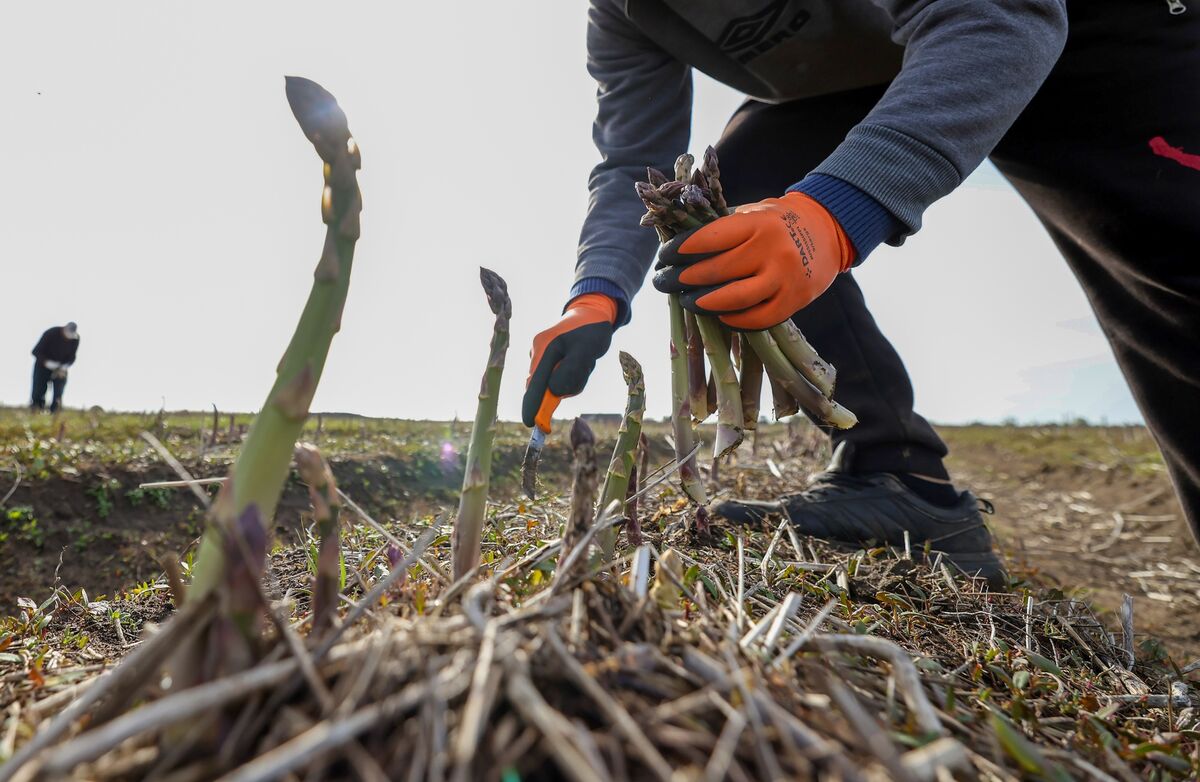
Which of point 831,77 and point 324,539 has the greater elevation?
point 831,77

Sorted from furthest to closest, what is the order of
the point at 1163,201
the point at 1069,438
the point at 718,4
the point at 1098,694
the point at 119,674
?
the point at 1069,438 < the point at 718,4 < the point at 1163,201 < the point at 1098,694 < the point at 119,674

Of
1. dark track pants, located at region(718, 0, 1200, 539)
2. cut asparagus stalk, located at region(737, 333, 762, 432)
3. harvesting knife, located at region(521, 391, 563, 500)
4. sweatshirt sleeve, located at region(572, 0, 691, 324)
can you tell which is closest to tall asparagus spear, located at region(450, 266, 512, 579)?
harvesting knife, located at region(521, 391, 563, 500)

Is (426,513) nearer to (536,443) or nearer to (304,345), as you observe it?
(536,443)

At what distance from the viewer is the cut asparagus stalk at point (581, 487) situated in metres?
0.99

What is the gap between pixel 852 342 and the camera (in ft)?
9.36

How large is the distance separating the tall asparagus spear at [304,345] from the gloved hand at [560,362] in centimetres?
130

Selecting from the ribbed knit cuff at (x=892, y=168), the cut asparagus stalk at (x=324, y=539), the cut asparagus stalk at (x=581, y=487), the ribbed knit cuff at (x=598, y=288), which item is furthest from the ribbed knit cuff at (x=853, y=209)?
the cut asparagus stalk at (x=324, y=539)

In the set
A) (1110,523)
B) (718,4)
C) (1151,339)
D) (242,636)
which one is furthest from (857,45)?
(1110,523)

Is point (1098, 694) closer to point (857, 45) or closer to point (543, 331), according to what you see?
point (543, 331)

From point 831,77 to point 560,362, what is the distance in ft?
5.80

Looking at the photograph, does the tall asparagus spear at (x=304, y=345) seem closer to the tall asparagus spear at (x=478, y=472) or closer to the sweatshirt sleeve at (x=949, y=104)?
the tall asparagus spear at (x=478, y=472)

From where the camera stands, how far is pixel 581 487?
994 mm

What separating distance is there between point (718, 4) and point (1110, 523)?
562cm

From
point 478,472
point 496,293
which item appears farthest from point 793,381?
point 478,472
